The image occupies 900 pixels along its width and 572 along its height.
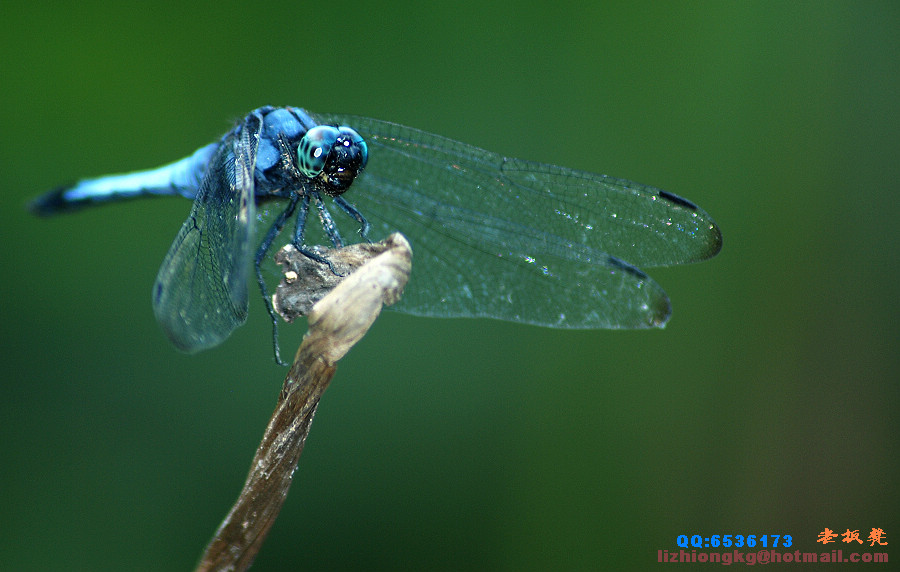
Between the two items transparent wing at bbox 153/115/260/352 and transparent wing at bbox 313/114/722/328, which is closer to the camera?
transparent wing at bbox 153/115/260/352

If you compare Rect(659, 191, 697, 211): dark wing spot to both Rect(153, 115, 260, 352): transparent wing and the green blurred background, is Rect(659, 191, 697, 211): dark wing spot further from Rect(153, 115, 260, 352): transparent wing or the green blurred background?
Rect(153, 115, 260, 352): transparent wing

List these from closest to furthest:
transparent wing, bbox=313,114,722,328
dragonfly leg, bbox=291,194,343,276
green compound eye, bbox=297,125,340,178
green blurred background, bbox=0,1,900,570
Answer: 1. dragonfly leg, bbox=291,194,343,276
2. green compound eye, bbox=297,125,340,178
3. transparent wing, bbox=313,114,722,328
4. green blurred background, bbox=0,1,900,570

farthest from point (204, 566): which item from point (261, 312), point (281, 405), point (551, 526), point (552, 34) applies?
point (552, 34)

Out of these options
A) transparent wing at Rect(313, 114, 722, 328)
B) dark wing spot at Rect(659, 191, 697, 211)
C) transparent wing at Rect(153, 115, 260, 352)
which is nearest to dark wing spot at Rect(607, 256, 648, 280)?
transparent wing at Rect(313, 114, 722, 328)

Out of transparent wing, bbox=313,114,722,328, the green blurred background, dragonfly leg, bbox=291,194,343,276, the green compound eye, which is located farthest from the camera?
the green blurred background

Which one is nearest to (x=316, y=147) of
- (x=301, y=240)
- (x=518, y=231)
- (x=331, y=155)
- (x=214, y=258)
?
(x=331, y=155)

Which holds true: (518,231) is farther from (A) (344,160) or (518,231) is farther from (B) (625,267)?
(A) (344,160)

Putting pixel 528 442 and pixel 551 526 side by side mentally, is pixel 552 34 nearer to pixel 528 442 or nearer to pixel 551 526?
pixel 528 442
